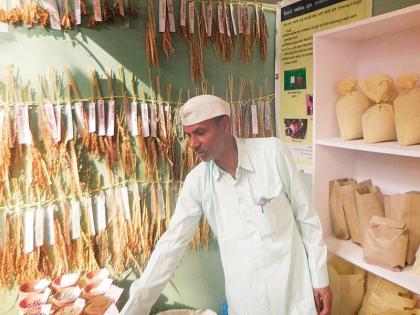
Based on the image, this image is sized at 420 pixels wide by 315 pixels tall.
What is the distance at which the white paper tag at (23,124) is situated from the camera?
5.60 ft

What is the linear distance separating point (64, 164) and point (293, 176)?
1.26 meters

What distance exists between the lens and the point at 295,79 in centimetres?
216

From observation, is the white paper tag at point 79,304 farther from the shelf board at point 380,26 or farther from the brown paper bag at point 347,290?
the shelf board at point 380,26

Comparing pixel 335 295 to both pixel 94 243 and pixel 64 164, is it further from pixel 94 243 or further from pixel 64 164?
pixel 64 164

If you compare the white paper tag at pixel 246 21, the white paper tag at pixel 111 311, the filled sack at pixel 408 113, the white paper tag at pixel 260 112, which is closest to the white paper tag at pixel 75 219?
the white paper tag at pixel 111 311

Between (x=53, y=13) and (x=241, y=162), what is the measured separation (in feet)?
4.28

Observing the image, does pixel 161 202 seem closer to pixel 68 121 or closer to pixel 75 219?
pixel 75 219

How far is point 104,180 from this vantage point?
196 centimetres

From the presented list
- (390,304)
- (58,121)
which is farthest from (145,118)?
(390,304)

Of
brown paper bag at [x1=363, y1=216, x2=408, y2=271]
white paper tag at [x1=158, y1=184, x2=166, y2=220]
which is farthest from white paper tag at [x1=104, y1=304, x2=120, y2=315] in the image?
brown paper bag at [x1=363, y1=216, x2=408, y2=271]

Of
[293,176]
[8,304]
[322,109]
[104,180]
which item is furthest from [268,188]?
[8,304]

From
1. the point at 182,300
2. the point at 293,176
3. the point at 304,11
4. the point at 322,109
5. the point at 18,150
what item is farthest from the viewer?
the point at 182,300

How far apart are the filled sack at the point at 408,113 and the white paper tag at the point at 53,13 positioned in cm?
171

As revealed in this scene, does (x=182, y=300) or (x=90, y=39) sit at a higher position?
(x=90, y=39)
